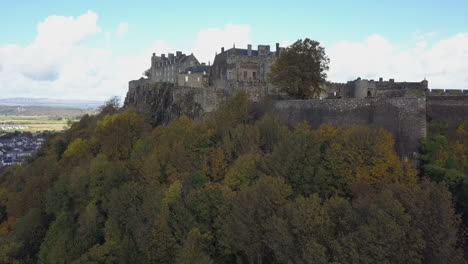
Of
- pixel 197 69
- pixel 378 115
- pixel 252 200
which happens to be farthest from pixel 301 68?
pixel 197 69

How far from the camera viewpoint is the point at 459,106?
31938 millimetres

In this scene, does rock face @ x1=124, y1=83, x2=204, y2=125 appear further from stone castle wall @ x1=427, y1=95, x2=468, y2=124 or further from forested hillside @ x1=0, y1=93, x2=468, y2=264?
stone castle wall @ x1=427, y1=95, x2=468, y2=124

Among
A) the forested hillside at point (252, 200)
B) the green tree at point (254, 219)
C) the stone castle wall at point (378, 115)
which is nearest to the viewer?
the forested hillside at point (252, 200)

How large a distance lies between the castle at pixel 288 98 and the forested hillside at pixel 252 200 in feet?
5.82

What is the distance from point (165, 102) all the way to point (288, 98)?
18465 millimetres

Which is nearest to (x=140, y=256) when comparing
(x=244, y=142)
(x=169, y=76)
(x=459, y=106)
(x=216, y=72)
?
(x=244, y=142)

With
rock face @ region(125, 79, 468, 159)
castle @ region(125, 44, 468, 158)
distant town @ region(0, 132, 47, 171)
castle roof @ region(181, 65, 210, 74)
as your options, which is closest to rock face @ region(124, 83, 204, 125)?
castle @ region(125, 44, 468, 158)

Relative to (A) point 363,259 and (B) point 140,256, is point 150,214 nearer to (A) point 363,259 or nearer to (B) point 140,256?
(B) point 140,256

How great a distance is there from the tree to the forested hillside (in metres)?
4.05

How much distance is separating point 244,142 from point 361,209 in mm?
14567

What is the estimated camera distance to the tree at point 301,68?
41.8m

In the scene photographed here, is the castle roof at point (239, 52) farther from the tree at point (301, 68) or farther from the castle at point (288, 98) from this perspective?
the tree at point (301, 68)

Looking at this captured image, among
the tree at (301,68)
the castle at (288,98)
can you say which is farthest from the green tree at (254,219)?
the tree at (301,68)

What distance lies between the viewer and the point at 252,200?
25766 mm
